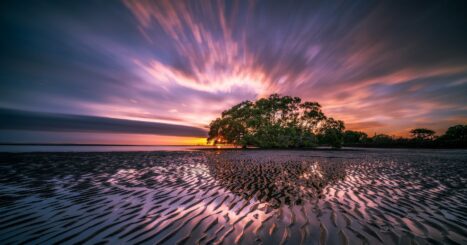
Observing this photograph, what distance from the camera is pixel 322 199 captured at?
7.76 meters

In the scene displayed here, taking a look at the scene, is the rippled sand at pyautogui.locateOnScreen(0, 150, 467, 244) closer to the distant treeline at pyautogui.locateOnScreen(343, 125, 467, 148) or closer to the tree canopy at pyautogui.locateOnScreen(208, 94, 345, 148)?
the tree canopy at pyautogui.locateOnScreen(208, 94, 345, 148)

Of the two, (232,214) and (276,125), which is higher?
(276,125)

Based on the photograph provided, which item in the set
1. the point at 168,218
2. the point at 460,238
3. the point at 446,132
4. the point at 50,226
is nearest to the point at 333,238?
the point at 460,238

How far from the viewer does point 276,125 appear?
219 ft

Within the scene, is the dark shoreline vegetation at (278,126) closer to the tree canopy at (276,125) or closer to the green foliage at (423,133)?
the tree canopy at (276,125)

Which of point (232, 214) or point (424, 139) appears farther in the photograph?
point (424, 139)

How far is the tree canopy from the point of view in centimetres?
6712

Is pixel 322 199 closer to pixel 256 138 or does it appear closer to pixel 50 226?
pixel 50 226

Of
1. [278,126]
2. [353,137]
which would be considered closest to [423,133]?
[353,137]

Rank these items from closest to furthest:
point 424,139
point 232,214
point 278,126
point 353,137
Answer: point 232,214, point 278,126, point 424,139, point 353,137

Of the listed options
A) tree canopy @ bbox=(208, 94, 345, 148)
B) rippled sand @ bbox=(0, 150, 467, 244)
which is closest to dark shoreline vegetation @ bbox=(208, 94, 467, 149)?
tree canopy @ bbox=(208, 94, 345, 148)

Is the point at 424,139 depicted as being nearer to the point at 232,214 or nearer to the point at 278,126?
the point at 278,126

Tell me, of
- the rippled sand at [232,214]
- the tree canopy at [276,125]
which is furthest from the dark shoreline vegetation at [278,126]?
the rippled sand at [232,214]

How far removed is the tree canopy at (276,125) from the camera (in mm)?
67125
